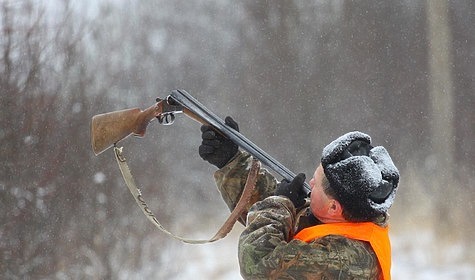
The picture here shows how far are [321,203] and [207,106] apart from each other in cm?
627

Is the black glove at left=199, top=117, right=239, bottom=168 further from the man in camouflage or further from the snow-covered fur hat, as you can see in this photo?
the snow-covered fur hat

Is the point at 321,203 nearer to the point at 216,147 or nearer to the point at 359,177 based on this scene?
the point at 359,177

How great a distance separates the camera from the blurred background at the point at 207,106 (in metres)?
5.55

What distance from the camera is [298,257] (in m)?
1.75

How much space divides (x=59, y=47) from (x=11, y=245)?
5.31 feet

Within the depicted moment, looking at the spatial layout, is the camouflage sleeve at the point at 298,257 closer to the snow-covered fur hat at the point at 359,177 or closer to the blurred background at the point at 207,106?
the snow-covered fur hat at the point at 359,177

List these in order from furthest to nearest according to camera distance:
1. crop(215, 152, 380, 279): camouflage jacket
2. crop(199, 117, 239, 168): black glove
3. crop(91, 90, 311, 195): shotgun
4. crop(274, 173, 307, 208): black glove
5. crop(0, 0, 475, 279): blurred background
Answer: crop(0, 0, 475, 279): blurred background
crop(91, 90, 311, 195): shotgun
crop(199, 117, 239, 168): black glove
crop(274, 173, 307, 208): black glove
crop(215, 152, 380, 279): camouflage jacket

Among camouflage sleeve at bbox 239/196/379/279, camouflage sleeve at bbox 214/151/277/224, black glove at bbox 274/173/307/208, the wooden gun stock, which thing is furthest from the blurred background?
camouflage sleeve at bbox 239/196/379/279

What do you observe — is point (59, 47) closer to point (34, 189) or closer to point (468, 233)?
point (34, 189)

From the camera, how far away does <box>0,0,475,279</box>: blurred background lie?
555 centimetres

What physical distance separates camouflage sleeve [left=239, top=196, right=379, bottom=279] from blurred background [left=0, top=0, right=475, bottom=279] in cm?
372

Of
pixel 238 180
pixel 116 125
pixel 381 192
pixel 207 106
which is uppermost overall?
pixel 381 192

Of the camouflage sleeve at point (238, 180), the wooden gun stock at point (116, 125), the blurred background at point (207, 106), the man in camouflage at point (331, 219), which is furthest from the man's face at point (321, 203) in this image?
the blurred background at point (207, 106)

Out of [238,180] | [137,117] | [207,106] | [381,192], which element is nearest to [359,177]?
[381,192]
